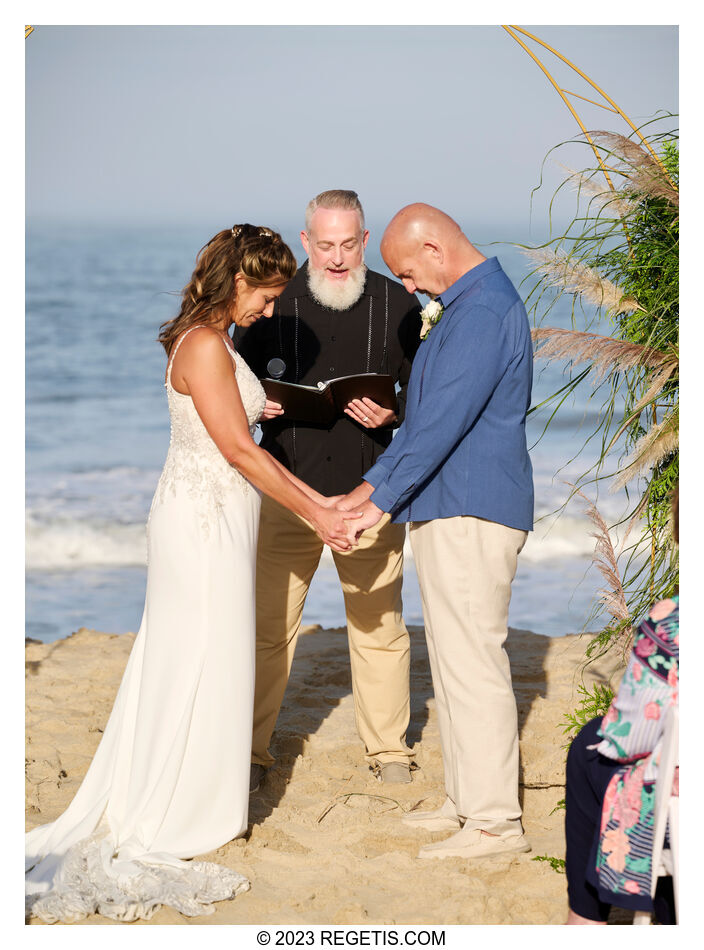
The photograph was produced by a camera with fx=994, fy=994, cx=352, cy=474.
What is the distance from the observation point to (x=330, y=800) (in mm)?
4188

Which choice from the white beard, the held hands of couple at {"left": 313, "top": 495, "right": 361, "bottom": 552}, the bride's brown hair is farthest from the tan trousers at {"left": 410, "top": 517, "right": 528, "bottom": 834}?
the white beard

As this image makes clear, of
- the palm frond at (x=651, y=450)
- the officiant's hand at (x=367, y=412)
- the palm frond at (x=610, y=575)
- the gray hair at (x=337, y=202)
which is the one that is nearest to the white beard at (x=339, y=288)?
the gray hair at (x=337, y=202)

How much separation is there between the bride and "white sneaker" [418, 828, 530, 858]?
71 centimetres

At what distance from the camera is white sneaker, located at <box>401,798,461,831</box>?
384cm

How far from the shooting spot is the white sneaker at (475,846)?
11.6ft

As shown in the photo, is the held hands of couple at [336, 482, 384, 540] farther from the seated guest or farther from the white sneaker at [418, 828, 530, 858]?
the seated guest

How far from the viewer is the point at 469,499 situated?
138 inches

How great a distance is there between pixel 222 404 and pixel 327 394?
0.71 metres

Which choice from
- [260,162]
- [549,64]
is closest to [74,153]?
[260,162]

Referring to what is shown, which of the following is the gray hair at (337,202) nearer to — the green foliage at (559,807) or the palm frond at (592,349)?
the palm frond at (592,349)

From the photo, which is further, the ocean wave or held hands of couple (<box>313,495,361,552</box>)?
the ocean wave

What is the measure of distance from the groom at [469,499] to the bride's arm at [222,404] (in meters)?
0.38
